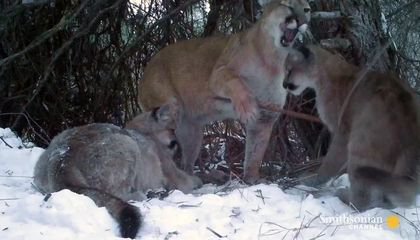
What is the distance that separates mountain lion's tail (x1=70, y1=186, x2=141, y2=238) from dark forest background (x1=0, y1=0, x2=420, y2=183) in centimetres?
321

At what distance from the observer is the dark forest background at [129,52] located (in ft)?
28.2

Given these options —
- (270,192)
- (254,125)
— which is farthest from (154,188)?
(254,125)

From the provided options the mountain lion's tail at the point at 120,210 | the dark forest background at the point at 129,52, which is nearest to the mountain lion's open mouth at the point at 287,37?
the dark forest background at the point at 129,52

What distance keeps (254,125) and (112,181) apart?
251cm

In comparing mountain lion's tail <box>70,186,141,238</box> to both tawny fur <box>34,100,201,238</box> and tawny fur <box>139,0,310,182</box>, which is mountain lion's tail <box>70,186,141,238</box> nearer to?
tawny fur <box>34,100,201,238</box>

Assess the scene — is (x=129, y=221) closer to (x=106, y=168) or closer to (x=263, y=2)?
(x=106, y=168)

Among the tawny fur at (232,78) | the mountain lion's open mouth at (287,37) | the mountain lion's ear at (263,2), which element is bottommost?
the tawny fur at (232,78)

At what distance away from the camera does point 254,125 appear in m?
7.82

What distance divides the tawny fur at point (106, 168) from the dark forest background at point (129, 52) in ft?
6.84

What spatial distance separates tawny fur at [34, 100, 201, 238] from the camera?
546 centimetres

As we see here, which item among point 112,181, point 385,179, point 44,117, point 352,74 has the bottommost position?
point 44,117

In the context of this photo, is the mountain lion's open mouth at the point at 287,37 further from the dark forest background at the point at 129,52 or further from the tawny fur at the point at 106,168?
the tawny fur at the point at 106,168

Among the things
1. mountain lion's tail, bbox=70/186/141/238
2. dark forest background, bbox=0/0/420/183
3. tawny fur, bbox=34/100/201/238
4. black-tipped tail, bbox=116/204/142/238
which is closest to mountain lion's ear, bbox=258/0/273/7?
dark forest background, bbox=0/0/420/183

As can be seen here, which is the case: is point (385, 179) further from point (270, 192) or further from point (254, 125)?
point (254, 125)
